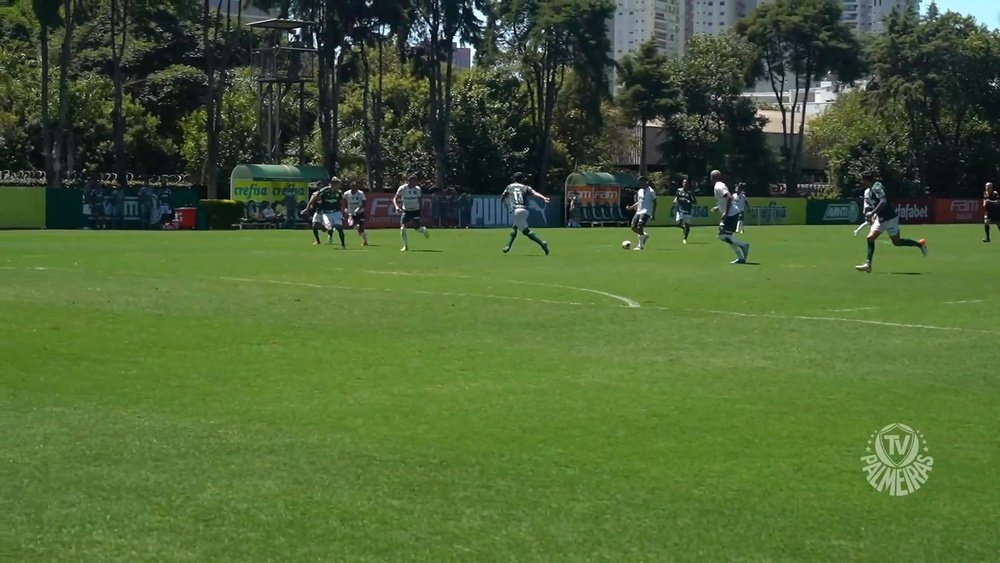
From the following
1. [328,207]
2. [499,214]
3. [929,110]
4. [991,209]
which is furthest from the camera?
[929,110]

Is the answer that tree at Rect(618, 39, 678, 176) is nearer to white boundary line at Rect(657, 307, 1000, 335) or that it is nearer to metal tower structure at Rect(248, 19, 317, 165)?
metal tower structure at Rect(248, 19, 317, 165)

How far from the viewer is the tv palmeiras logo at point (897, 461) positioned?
766 cm

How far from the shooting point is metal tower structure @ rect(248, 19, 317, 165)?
2377 inches

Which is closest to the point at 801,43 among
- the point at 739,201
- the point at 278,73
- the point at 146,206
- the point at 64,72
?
the point at 278,73

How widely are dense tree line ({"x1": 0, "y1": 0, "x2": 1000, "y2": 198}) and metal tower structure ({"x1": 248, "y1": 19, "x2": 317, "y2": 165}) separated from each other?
1.44 meters

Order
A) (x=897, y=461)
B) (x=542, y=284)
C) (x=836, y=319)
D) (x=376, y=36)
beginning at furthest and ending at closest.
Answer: (x=376, y=36), (x=542, y=284), (x=836, y=319), (x=897, y=461)

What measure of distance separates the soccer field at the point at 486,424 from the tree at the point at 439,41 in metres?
56.5

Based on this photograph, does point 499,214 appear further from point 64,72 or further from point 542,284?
point 542,284

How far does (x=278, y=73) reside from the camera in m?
67.6

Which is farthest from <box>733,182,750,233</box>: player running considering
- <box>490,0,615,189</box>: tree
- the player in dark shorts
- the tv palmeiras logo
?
<box>490,0,615,189</box>: tree

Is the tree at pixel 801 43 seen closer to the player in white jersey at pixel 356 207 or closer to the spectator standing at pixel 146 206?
the spectator standing at pixel 146 206

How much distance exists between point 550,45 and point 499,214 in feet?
60.2

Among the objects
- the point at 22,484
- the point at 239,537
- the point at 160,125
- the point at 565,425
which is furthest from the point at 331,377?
the point at 160,125

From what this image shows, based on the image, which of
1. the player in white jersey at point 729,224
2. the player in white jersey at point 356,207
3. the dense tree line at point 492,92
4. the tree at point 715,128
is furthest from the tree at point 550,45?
the player in white jersey at point 729,224
